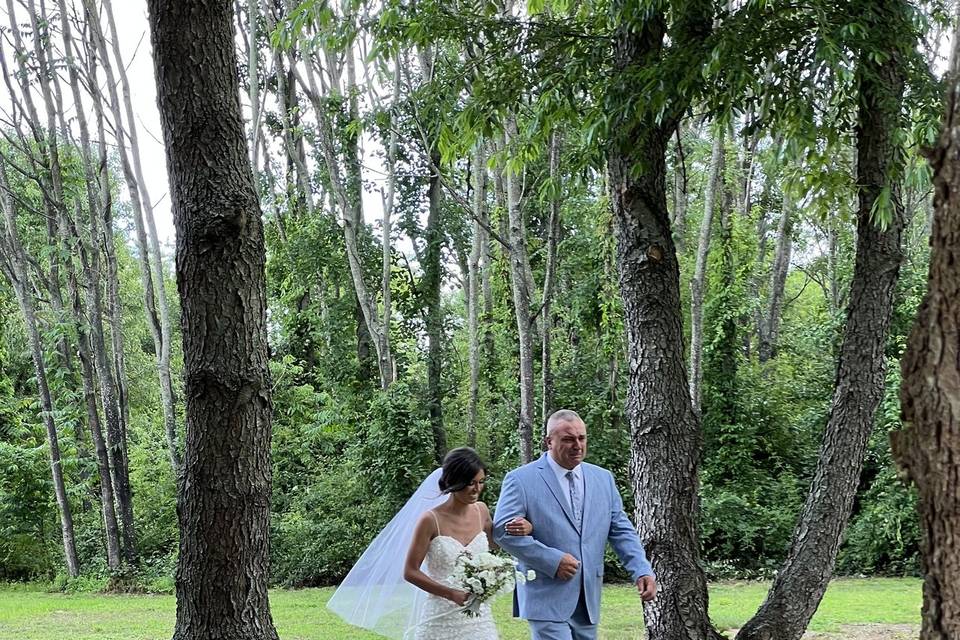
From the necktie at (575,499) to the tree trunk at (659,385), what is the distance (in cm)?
161

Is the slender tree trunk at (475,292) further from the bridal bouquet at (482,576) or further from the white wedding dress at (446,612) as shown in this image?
the bridal bouquet at (482,576)

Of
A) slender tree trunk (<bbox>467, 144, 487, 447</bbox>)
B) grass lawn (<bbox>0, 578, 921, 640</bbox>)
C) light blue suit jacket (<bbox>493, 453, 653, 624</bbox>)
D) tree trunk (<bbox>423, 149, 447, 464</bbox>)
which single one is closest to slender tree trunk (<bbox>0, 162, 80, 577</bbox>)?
grass lawn (<bbox>0, 578, 921, 640</bbox>)

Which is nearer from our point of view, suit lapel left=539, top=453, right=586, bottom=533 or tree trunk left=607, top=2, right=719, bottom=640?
suit lapel left=539, top=453, right=586, bottom=533

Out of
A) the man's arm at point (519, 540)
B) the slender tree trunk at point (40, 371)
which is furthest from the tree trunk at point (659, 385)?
the slender tree trunk at point (40, 371)

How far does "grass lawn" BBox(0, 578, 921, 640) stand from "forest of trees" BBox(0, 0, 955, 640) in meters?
1.53

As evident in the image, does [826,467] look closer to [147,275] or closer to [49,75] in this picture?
[147,275]

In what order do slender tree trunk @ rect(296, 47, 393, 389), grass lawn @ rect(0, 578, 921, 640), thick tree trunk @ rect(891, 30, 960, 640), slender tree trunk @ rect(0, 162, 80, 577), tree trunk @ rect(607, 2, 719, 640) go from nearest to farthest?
thick tree trunk @ rect(891, 30, 960, 640), tree trunk @ rect(607, 2, 719, 640), grass lawn @ rect(0, 578, 921, 640), slender tree trunk @ rect(0, 162, 80, 577), slender tree trunk @ rect(296, 47, 393, 389)

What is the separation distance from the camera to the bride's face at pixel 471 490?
5812 millimetres

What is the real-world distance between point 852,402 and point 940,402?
5.84 metres

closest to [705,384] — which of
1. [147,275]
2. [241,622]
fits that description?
[147,275]

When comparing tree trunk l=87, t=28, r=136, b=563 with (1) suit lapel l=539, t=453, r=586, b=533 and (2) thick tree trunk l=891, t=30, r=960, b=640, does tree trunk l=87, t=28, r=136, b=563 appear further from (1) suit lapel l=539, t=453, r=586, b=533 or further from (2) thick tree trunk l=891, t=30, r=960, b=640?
(2) thick tree trunk l=891, t=30, r=960, b=640

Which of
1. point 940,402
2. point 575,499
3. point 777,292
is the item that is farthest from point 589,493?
point 777,292

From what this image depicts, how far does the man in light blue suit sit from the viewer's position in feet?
18.3

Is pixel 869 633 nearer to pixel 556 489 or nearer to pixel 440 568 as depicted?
pixel 556 489
